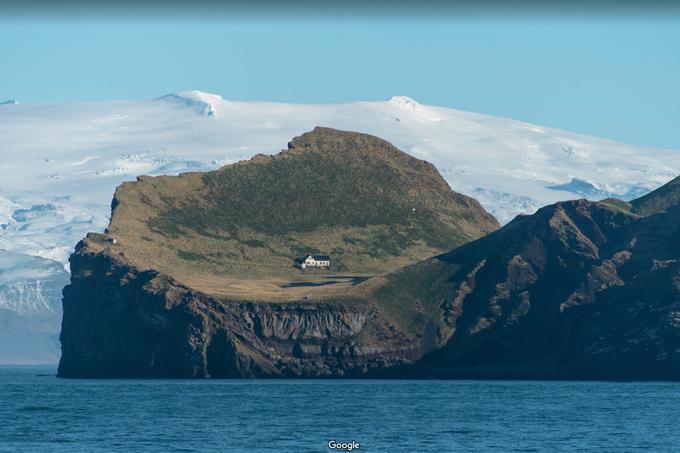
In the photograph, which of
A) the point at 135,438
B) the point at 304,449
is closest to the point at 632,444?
the point at 304,449

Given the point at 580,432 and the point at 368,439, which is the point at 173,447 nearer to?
the point at 368,439

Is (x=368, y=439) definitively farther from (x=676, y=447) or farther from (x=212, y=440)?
(x=676, y=447)

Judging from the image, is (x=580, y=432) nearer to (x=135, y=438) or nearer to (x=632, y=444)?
(x=632, y=444)

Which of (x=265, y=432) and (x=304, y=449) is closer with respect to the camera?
(x=304, y=449)

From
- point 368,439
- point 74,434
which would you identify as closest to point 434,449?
point 368,439

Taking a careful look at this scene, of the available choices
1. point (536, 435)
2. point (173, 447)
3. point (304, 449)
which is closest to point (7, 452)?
point (173, 447)

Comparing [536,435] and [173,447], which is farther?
[536,435]

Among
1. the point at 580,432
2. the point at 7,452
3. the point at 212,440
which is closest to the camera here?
the point at 7,452

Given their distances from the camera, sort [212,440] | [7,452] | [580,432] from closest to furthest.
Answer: [7,452] → [212,440] → [580,432]
